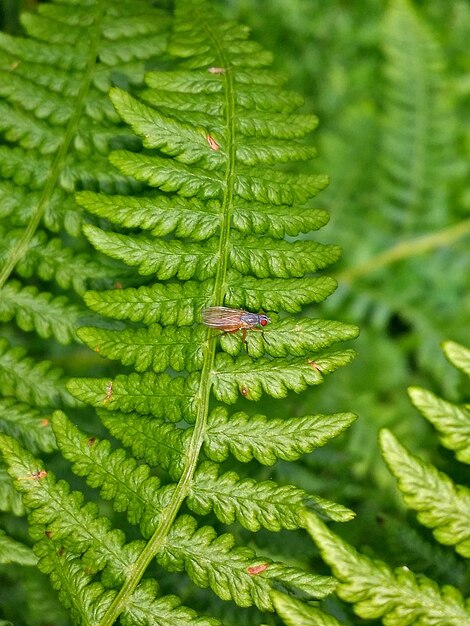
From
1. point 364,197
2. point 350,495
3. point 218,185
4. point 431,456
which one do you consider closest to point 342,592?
point 218,185

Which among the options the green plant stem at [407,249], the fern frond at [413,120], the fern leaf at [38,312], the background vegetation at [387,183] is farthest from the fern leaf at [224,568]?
the fern frond at [413,120]

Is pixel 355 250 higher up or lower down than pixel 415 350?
higher up

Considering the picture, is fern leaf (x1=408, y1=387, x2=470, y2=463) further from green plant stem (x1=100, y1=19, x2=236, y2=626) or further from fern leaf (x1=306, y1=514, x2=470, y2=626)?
green plant stem (x1=100, y1=19, x2=236, y2=626)

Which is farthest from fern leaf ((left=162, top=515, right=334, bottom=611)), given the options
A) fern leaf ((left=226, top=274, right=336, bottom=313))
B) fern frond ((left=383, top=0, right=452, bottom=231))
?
fern frond ((left=383, top=0, right=452, bottom=231))

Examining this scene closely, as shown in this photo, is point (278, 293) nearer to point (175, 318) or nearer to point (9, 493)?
point (175, 318)

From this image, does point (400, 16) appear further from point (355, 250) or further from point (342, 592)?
point (342, 592)
